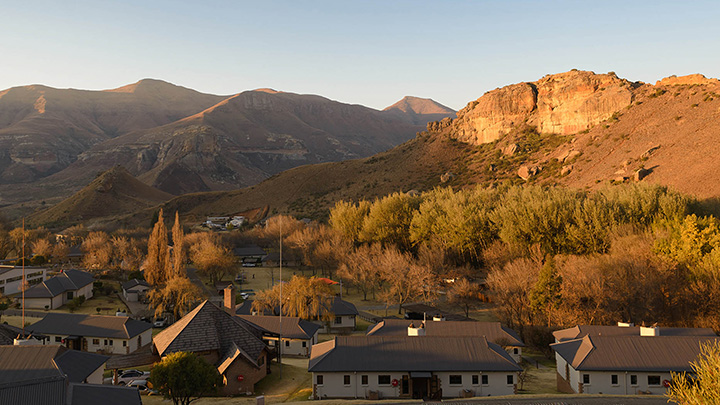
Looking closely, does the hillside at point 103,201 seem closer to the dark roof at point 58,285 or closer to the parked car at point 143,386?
the dark roof at point 58,285

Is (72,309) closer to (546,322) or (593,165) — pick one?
(546,322)

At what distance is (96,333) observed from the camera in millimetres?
42719

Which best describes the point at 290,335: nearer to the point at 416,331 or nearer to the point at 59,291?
the point at 416,331

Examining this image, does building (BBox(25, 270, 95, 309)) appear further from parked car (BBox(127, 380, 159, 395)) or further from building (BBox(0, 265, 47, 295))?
parked car (BBox(127, 380, 159, 395))

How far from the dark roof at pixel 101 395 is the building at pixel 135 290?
41.2m

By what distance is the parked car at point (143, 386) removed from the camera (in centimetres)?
3081

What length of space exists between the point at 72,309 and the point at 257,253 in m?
41.9

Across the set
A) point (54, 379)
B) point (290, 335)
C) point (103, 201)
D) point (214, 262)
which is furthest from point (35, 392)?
point (103, 201)

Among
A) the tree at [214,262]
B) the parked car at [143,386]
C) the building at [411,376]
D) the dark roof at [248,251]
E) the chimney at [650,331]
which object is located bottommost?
the parked car at [143,386]

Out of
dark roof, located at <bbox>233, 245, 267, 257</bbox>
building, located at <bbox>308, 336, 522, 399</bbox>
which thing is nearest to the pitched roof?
building, located at <bbox>308, 336, 522, 399</bbox>

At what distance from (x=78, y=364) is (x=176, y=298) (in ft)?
82.8

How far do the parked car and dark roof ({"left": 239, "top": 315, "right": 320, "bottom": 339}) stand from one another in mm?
11714

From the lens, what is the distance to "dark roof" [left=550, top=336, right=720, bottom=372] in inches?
1133

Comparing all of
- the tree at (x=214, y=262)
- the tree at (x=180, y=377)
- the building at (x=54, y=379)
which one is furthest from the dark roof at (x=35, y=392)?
the tree at (x=214, y=262)
